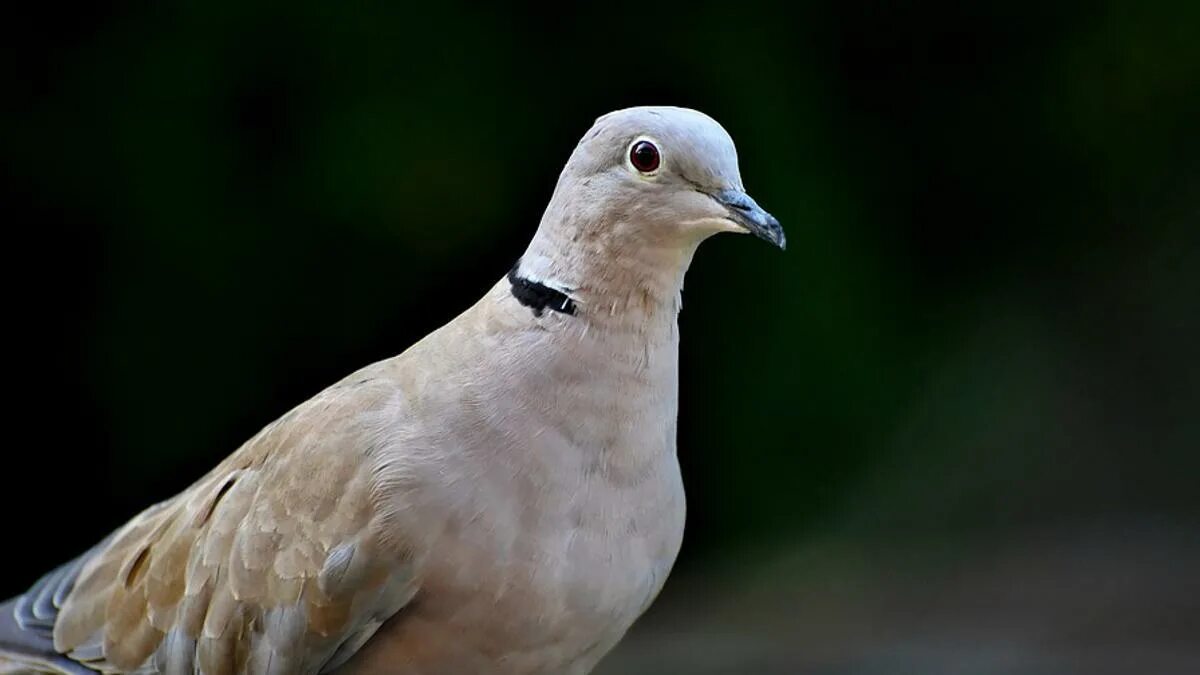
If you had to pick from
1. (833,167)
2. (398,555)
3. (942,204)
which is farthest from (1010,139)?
(398,555)

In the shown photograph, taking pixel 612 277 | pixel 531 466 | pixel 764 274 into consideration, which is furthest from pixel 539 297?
pixel 764 274

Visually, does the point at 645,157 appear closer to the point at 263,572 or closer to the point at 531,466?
the point at 531,466

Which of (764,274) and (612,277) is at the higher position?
(612,277)

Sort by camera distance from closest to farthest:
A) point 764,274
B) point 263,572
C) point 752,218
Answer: point 752,218, point 263,572, point 764,274

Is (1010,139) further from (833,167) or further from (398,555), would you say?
(398,555)

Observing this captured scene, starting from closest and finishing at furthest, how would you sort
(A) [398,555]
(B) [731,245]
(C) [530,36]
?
1. (A) [398,555]
2. (C) [530,36]
3. (B) [731,245]

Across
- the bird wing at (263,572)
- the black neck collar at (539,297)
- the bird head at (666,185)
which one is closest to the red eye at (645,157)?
the bird head at (666,185)

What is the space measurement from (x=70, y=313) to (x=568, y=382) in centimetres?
227

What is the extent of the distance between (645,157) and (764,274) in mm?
2181

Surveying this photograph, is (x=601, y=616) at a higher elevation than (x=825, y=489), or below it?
higher

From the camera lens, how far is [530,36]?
372 cm

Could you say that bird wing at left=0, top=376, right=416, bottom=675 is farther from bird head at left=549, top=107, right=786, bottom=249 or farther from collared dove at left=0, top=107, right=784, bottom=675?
bird head at left=549, top=107, right=786, bottom=249

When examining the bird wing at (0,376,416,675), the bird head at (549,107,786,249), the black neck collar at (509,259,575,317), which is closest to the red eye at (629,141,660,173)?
the bird head at (549,107,786,249)

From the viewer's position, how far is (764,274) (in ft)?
13.2
